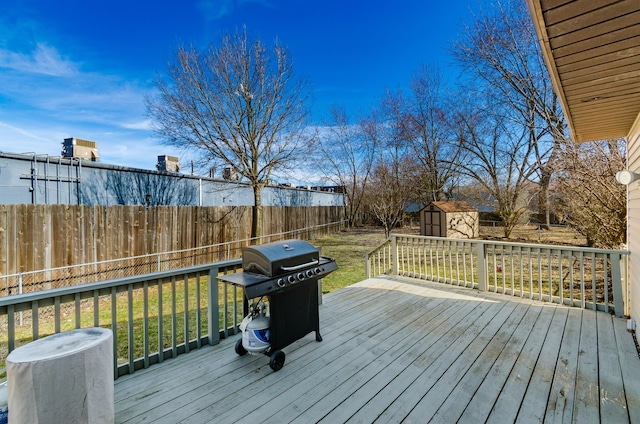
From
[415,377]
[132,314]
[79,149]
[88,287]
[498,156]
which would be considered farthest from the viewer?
[498,156]

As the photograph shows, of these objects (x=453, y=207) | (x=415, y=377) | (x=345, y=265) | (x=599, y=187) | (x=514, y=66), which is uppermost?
(x=514, y=66)

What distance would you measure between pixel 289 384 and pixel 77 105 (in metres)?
10.9

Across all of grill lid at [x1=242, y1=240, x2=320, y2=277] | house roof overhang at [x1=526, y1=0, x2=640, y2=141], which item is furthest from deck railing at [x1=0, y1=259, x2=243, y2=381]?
house roof overhang at [x1=526, y1=0, x2=640, y2=141]

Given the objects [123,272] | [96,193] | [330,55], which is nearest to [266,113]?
[330,55]

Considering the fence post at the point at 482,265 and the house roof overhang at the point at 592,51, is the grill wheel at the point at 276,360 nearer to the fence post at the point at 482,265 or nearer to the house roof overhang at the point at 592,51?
the house roof overhang at the point at 592,51

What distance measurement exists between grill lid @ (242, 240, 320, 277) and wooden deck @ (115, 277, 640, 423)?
0.91m

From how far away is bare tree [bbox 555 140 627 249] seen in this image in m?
5.36

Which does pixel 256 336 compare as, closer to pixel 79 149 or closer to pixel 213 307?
pixel 213 307

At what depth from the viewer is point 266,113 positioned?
10406 mm

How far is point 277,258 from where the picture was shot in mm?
2475

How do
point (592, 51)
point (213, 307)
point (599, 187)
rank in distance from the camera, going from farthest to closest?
point (599, 187)
point (213, 307)
point (592, 51)

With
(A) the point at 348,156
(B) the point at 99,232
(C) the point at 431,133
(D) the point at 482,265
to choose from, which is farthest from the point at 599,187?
(A) the point at 348,156

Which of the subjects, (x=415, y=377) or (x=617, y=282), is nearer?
(x=415, y=377)

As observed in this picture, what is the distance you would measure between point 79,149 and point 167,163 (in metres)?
3.22
